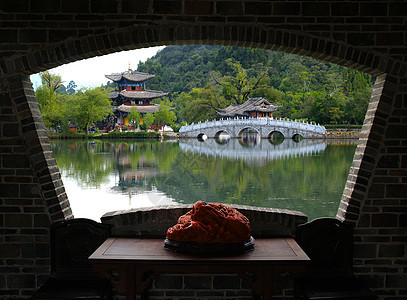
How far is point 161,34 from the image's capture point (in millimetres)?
2545

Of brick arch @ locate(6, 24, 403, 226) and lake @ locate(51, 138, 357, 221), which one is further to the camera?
lake @ locate(51, 138, 357, 221)

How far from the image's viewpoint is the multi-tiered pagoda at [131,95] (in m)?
28.4

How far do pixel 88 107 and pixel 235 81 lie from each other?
11345 mm

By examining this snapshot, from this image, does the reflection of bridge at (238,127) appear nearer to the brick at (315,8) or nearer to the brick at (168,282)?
the brick at (315,8)

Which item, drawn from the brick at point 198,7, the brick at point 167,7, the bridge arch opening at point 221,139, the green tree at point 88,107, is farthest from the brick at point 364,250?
the green tree at point 88,107

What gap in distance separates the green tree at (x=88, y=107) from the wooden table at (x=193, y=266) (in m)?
24.2

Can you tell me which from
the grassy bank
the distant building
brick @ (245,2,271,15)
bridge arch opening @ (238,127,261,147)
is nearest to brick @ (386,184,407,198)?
brick @ (245,2,271,15)

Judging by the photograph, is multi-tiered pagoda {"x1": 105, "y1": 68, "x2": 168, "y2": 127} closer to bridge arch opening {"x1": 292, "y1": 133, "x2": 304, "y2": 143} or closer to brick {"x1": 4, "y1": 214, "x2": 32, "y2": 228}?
bridge arch opening {"x1": 292, "y1": 133, "x2": 304, "y2": 143}

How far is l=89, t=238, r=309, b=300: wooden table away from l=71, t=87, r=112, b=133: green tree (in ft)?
79.5

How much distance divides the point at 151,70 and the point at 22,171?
2848 cm

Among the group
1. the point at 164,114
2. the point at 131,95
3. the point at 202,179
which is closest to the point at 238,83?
the point at 164,114

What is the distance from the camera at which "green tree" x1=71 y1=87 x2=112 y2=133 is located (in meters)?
25.3

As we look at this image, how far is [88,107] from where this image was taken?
82.8ft

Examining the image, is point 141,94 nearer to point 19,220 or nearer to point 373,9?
point 19,220
